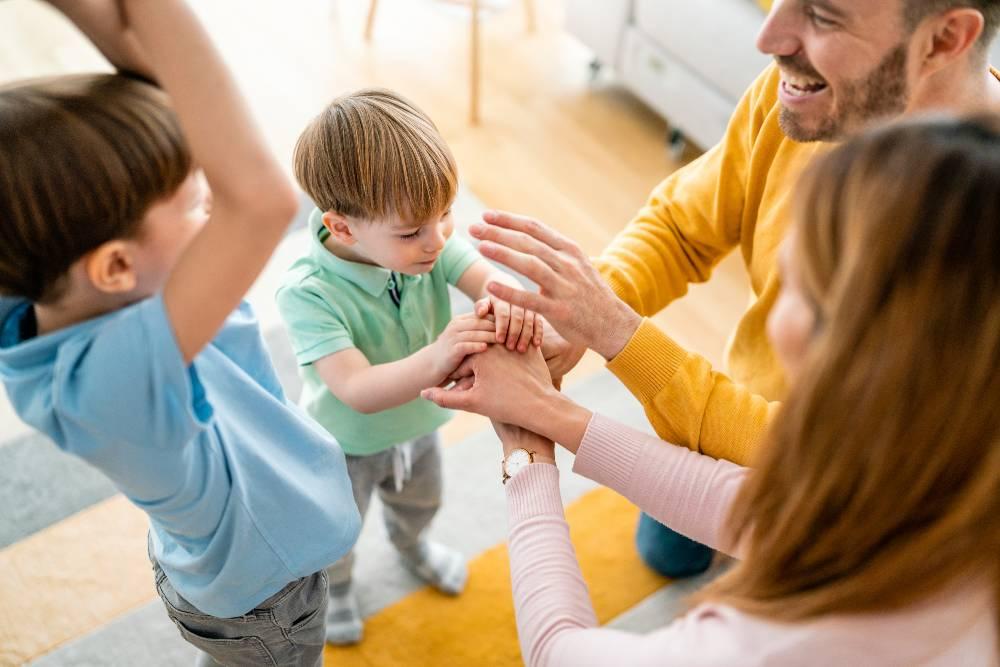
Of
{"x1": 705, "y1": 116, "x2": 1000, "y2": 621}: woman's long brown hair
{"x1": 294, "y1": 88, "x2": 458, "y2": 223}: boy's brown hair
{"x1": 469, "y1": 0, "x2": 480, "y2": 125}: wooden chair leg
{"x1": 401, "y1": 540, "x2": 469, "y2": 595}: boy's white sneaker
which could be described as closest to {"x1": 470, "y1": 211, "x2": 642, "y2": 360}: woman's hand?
{"x1": 294, "y1": 88, "x2": 458, "y2": 223}: boy's brown hair

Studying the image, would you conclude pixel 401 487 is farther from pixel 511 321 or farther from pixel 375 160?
pixel 375 160

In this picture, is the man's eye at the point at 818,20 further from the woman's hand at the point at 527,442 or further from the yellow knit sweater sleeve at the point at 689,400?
the woman's hand at the point at 527,442

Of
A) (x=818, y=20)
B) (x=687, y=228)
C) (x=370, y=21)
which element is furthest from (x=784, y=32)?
(x=370, y=21)

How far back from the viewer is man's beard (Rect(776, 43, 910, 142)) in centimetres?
121

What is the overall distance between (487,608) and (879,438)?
115 cm

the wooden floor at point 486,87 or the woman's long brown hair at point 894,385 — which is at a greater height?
the woman's long brown hair at point 894,385

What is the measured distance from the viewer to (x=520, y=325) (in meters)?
1.18

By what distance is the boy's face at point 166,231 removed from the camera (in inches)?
31.8

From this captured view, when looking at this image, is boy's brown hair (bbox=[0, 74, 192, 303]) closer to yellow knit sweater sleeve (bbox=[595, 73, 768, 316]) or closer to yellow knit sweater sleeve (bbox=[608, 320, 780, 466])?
yellow knit sweater sleeve (bbox=[608, 320, 780, 466])

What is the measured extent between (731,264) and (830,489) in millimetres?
1820

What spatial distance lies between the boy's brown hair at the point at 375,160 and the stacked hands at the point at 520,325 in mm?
104

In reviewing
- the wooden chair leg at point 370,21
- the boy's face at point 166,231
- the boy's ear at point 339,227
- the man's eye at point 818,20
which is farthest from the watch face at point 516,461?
the wooden chair leg at point 370,21

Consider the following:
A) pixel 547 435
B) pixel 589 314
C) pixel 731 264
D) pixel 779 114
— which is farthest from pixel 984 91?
pixel 731 264

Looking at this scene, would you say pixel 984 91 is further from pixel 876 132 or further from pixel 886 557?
pixel 886 557
